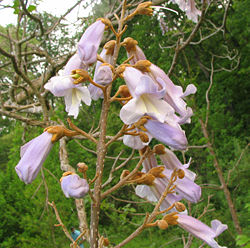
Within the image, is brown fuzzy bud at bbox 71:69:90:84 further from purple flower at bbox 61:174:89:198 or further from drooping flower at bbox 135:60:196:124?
purple flower at bbox 61:174:89:198

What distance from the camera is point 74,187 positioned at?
824 millimetres

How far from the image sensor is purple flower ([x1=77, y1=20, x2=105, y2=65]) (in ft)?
2.94

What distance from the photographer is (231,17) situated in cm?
1021

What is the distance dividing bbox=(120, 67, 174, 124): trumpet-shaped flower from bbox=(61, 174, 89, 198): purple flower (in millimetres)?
250

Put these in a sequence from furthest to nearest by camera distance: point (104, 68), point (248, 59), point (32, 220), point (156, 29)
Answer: point (248, 59) < point (156, 29) < point (32, 220) < point (104, 68)

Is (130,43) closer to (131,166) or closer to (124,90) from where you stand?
(124,90)

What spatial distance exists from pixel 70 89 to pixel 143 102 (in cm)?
30

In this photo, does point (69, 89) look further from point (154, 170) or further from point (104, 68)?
point (154, 170)

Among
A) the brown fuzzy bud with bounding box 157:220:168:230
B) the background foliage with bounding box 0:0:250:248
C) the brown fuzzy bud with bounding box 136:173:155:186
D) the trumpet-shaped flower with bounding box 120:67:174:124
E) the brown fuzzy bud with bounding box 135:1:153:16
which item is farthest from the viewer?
the background foliage with bounding box 0:0:250:248

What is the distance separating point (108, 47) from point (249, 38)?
35.1 feet

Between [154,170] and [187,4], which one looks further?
[187,4]

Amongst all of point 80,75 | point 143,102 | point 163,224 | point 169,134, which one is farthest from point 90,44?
point 163,224

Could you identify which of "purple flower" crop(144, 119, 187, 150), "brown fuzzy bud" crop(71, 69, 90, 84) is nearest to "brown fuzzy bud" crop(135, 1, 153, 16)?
"brown fuzzy bud" crop(71, 69, 90, 84)

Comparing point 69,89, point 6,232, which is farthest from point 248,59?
point 69,89
